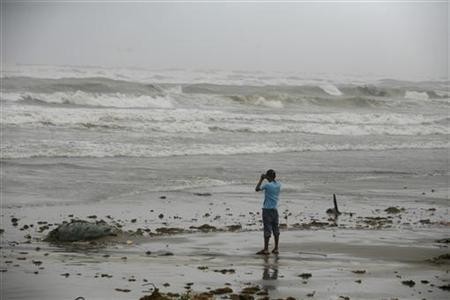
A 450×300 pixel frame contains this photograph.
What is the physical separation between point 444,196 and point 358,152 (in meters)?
8.58

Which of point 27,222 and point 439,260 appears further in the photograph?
point 27,222

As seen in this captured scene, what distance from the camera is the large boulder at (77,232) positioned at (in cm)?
1145

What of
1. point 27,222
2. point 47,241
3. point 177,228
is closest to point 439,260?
point 177,228

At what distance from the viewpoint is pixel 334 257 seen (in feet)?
34.2

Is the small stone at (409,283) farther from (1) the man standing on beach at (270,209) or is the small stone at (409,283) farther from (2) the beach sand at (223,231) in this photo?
(1) the man standing on beach at (270,209)

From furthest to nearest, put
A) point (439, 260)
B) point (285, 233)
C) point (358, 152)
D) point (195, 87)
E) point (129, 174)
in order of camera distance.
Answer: point (195, 87) < point (358, 152) < point (129, 174) < point (285, 233) < point (439, 260)

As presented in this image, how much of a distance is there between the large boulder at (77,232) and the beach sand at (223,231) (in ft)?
0.60

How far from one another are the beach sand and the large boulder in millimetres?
181

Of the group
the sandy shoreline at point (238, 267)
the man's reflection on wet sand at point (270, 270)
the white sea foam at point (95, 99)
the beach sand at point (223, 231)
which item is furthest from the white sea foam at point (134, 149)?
the white sea foam at point (95, 99)

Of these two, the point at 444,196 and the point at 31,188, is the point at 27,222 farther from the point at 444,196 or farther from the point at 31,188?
the point at 444,196

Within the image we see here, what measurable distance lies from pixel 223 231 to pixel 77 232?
2555 millimetres

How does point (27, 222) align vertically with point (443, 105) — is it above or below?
below

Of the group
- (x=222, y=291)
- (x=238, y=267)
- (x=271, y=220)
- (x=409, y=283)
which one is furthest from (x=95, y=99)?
(x=409, y=283)

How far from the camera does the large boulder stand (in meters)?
11.4
